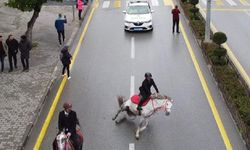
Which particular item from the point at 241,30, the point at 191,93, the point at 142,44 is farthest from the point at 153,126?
the point at 241,30

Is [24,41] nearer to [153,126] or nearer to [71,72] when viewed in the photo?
[71,72]

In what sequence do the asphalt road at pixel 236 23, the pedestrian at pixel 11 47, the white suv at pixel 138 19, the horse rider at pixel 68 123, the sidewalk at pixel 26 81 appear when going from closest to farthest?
the horse rider at pixel 68 123 → the sidewalk at pixel 26 81 → the pedestrian at pixel 11 47 → the asphalt road at pixel 236 23 → the white suv at pixel 138 19

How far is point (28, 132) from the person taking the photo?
17.1 m

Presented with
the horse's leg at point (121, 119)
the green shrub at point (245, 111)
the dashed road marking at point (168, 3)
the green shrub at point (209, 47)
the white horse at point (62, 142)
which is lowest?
the horse's leg at point (121, 119)

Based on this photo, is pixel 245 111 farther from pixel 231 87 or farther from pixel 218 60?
pixel 218 60

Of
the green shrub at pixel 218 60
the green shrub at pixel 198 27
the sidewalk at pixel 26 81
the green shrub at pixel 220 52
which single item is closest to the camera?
the sidewalk at pixel 26 81

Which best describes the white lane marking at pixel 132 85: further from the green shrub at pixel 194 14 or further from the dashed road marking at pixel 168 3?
the dashed road marking at pixel 168 3

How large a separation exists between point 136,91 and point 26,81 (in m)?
4.94

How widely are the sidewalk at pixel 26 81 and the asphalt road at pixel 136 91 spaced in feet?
1.97

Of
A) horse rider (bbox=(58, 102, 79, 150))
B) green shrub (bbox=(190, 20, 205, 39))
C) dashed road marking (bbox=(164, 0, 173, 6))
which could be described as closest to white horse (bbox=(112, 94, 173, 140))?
horse rider (bbox=(58, 102, 79, 150))

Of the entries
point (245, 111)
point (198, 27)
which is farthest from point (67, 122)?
point (198, 27)

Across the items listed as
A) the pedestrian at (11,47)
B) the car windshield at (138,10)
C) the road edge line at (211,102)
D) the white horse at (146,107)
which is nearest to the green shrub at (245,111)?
the road edge line at (211,102)

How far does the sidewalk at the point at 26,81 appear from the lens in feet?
57.0

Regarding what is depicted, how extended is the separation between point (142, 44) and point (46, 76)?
→ 24.2ft
